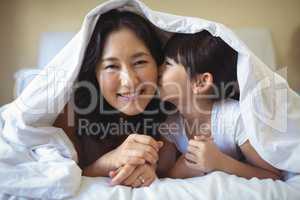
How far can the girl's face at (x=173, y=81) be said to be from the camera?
2.79ft

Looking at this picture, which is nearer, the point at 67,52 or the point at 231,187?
the point at 231,187

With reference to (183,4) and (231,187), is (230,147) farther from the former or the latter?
(183,4)

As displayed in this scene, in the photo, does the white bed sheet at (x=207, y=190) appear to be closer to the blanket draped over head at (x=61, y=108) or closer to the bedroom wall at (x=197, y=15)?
the blanket draped over head at (x=61, y=108)

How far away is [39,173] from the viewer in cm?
70

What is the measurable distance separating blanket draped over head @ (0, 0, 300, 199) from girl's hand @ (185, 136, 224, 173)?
9cm

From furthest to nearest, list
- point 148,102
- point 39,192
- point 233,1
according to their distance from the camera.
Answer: point 233,1 < point 148,102 < point 39,192

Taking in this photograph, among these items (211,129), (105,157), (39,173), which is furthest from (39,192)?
(211,129)

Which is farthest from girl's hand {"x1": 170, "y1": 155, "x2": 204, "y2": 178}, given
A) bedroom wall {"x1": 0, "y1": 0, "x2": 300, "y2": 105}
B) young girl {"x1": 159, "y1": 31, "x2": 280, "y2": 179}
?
bedroom wall {"x1": 0, "y1": 0, "x2": 300, "y2": 105}

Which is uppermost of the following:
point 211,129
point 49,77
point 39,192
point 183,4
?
point 183,4

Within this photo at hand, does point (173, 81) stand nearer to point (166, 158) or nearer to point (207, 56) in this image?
point (207, 56)

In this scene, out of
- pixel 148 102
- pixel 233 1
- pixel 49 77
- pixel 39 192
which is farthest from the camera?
pixel 233 1

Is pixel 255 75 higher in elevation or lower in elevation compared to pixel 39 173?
higher

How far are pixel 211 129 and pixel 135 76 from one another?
245 mm

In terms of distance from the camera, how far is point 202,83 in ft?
2.83
